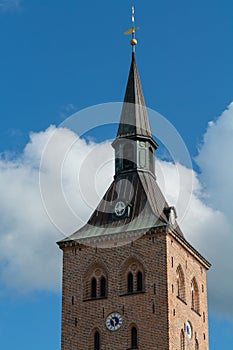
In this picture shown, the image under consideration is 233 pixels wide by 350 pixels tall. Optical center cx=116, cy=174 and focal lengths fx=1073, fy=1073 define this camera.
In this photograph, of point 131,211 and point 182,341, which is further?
point 131,211

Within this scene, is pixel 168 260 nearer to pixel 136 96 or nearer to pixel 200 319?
pixel 200 319

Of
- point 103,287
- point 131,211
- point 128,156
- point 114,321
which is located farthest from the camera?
point 128,156

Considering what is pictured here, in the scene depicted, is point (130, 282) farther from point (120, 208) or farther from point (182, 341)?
point (120, 208)

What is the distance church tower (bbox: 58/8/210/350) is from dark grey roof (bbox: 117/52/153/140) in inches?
9.5

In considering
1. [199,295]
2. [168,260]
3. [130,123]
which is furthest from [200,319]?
[130,123]

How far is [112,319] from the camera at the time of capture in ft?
216

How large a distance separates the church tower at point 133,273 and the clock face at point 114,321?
0.20ft

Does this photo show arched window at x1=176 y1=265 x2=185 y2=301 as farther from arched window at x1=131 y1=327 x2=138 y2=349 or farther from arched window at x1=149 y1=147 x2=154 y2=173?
arched window at x1=149 y1=147 x2=154 y2=173

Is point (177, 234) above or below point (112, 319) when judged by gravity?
above

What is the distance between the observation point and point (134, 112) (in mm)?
73562

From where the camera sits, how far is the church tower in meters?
65.0

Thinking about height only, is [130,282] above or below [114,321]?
above

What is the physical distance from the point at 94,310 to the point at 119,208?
7076mm

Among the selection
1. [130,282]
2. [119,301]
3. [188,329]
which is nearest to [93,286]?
[119,301]
